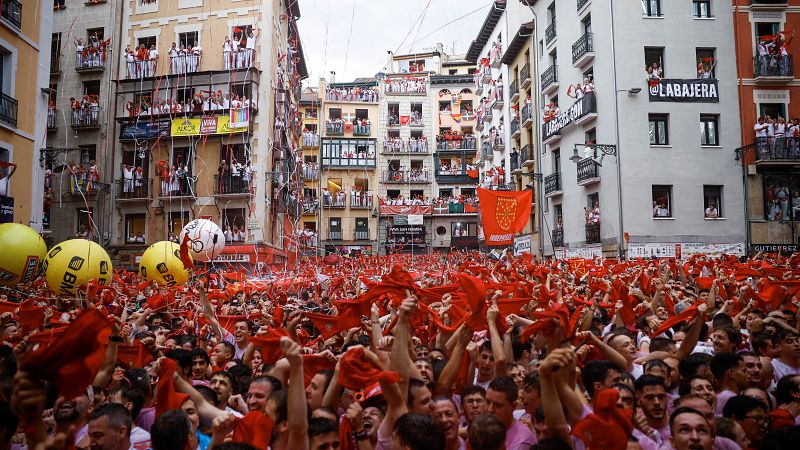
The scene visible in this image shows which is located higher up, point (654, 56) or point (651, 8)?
point (651, 8)

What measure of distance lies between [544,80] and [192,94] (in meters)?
16.3

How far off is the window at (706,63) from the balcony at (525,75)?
9.79 m

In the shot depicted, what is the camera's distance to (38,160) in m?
17.9

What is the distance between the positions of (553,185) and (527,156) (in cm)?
458

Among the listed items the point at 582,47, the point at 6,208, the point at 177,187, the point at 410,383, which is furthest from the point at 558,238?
the point at 410,383

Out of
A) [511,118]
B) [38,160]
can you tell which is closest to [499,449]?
[38,160]

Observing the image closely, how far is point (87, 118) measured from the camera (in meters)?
27.1

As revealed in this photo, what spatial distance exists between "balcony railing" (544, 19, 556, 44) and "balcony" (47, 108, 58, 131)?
23.5 metres

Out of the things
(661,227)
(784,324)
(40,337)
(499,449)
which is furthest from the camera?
(661,227)

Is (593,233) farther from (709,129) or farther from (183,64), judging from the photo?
(183,64)

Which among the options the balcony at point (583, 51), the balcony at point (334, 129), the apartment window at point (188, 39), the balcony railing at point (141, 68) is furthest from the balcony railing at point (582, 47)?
the balcony at point (334, 129)

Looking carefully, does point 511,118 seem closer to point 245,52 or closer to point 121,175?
point 245,52

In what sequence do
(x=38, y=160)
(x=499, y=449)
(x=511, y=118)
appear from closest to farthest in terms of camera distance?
(x=499, y=449), (x=38, y=160), (x=511, y=118)

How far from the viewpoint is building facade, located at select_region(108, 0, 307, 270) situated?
25.5 m
